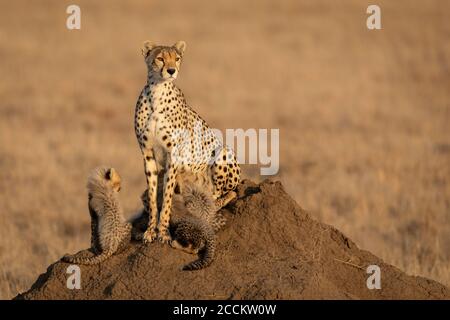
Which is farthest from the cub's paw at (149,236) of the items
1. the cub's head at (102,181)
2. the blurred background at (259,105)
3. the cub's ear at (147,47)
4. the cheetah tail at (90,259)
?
the blurred background at (259,105)

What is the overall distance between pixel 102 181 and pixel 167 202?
0.47m

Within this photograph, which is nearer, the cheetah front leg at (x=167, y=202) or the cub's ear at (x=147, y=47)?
the cheetah front leg at (x=167, y=202)

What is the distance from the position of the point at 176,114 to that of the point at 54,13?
17.4 m

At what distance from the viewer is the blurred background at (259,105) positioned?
34.6 ft

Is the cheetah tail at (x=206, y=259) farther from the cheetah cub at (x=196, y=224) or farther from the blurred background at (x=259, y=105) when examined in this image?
the blurred background at (x=259, y=105)

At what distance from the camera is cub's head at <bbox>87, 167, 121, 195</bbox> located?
5.66 m

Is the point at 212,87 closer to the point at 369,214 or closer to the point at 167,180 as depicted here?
the point at 369,214

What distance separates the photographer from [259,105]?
16.6 metres

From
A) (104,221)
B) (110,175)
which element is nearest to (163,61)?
(110,175)

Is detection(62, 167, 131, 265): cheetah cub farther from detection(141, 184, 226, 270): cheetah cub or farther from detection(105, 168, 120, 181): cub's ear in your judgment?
detection(141, 184, 226, 270): cheetah cub

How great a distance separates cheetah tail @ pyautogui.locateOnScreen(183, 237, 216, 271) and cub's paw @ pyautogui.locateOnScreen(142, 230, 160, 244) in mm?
432

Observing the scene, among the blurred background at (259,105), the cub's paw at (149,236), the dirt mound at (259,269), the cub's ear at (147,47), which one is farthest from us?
the blurred background at (259,105)

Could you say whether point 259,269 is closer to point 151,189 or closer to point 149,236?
point 149,236
